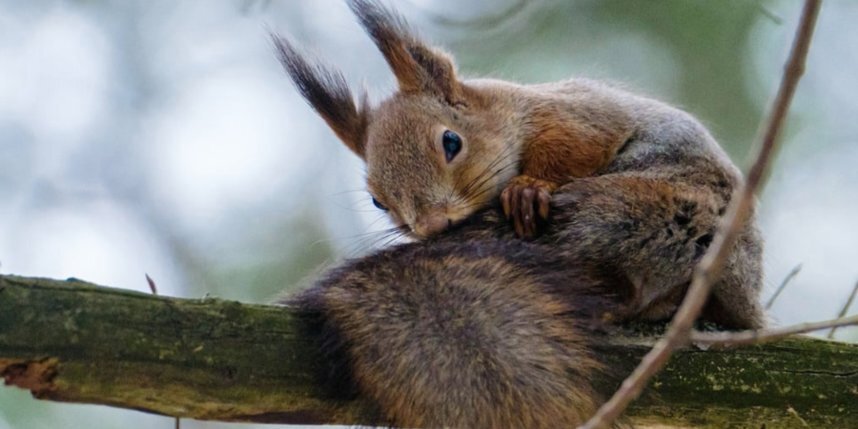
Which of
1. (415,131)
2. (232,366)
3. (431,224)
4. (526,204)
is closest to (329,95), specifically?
(415,131)

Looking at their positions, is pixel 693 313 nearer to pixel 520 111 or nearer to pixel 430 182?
pixel 430 182

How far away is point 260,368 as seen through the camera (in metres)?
1.97

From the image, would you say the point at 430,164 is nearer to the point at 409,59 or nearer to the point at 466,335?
the point at 409,59

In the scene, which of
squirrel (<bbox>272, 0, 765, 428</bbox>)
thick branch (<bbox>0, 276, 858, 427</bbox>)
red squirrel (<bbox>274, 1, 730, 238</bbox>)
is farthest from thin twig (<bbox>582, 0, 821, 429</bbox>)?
red squirrel (<bbox>274, 1, 730, 238</bbox>)

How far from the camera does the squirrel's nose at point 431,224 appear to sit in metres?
2.53

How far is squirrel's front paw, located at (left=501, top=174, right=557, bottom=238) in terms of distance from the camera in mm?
2330

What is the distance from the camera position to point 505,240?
7.52 feet

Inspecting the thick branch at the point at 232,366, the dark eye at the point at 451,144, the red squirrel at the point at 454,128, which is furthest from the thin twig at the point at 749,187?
the dark eye at the point at 451,144

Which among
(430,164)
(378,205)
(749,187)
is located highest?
(749,187)

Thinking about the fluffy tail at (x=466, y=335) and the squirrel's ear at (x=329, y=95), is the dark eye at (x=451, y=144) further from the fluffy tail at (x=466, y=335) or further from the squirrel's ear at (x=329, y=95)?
the fluffy tail at (x=466, y=335)

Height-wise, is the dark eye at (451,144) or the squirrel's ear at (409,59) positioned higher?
the squirrel's ear at (409,59)

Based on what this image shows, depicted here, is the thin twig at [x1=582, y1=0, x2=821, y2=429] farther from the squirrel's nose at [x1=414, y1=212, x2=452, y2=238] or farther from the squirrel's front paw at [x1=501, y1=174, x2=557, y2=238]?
the squirrel's nose at [x1=414, y1=212, x2=452, y2=238]

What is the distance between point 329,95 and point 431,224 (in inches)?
22.1

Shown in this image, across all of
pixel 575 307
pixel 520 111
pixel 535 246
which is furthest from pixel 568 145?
pixel 575 307
